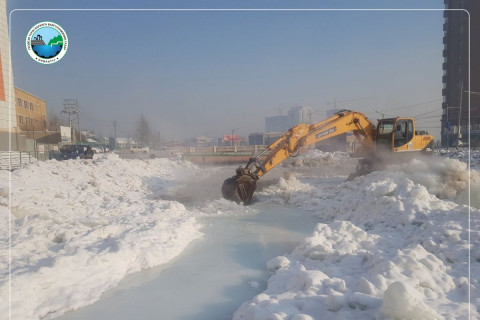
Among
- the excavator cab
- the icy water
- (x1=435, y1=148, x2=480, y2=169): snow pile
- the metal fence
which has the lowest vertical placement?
the icy water

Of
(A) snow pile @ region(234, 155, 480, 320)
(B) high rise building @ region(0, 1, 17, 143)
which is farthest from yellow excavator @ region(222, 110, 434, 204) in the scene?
(B) high rise building @ region(0, 1, 17, 143)

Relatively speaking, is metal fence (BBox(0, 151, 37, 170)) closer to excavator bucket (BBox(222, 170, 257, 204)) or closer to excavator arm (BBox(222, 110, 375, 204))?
excavator bucket (BBox(222, 170, 257, 204))

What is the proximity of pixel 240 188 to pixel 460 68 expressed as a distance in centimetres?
7068

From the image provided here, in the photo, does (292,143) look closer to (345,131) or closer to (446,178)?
(345,131)

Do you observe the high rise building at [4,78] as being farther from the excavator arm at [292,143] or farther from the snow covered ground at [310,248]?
the excavator arm at [292,143]

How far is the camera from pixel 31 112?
4719 cm

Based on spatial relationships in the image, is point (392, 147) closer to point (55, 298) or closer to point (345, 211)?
point (345, 211)

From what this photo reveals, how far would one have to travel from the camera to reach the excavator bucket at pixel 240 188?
10.2 metres

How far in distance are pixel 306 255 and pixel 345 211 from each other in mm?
3811

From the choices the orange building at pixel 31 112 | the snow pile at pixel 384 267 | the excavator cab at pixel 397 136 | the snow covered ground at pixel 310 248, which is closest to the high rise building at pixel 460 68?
the excavator cab at pixel 397 136

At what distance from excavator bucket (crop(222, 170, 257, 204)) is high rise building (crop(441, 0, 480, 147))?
5354 cm

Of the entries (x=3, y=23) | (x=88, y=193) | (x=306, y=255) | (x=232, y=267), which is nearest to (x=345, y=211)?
(x=306, y=255)

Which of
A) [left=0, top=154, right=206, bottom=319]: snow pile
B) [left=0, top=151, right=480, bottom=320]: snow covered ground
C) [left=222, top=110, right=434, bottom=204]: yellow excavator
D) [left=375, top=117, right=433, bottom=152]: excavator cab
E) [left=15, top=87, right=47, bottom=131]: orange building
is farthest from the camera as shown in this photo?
[left=15, top=87, right=47, bottom=131]: orange building

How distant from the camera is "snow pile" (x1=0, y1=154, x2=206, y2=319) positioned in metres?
4.05
